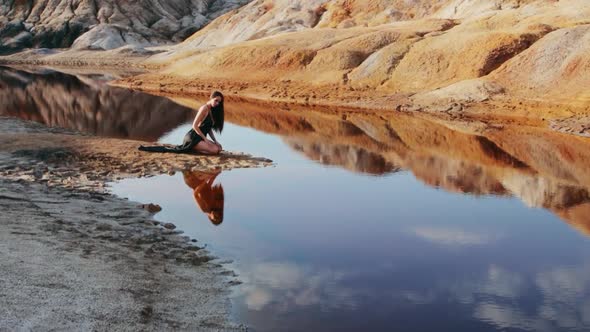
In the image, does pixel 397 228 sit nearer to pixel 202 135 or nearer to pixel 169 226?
pixel 169 226

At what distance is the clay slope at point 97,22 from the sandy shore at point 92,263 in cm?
11442

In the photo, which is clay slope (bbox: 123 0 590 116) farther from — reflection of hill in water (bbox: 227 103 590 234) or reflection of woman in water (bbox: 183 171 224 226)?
reflection of woman in water (bbox: 183 171 224 226)

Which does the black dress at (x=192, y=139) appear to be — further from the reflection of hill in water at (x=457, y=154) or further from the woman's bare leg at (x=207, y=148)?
the reflection of hill in water at (x=457, y=154)

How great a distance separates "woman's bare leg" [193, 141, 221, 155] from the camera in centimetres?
2209

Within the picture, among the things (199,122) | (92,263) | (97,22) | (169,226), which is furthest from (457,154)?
(97,22)

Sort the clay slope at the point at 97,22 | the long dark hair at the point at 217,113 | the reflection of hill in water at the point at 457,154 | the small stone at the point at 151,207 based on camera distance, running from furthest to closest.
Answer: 1. the clay slope at the point at 97,22
2. the long dark hair at the point at 217,113
3. the reflection of hill in water at the point at 457,154
4. the small stone at the point at 151,207

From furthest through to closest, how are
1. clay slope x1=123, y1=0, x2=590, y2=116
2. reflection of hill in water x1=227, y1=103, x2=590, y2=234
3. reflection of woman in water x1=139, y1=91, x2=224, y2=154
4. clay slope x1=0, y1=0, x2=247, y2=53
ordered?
clay slope x1=0, y1=0, x2=247, y2=53
clay slope x1=123, y1=0, x2=590, y2=116
reflection of woman in water x1=139, y1=91, x2=224, y2=154
reflection of hill in water x1=227, y1=103, x2=590, y2=234

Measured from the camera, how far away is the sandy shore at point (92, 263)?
9281 mm

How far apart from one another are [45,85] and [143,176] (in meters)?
45.5

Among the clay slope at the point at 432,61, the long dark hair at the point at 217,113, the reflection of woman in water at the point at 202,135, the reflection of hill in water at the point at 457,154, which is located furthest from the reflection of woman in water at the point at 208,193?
the clay slope at the point at 432,61

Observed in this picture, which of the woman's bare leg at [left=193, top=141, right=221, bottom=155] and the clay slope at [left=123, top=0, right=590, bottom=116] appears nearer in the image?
the woman's bare leg at [left=193, top=141, right=221, bottom=155]

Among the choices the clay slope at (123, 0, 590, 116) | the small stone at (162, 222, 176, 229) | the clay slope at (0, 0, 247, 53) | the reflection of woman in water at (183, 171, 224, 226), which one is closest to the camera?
the small stone at (162, 222, 176, 229)

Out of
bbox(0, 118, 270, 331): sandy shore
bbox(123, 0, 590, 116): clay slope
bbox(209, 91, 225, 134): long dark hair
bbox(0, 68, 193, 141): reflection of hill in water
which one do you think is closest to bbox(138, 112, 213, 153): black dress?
bbox(209, 91, 225, 134): long dark hair

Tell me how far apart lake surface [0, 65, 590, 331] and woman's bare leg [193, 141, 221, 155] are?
1.55 meters
